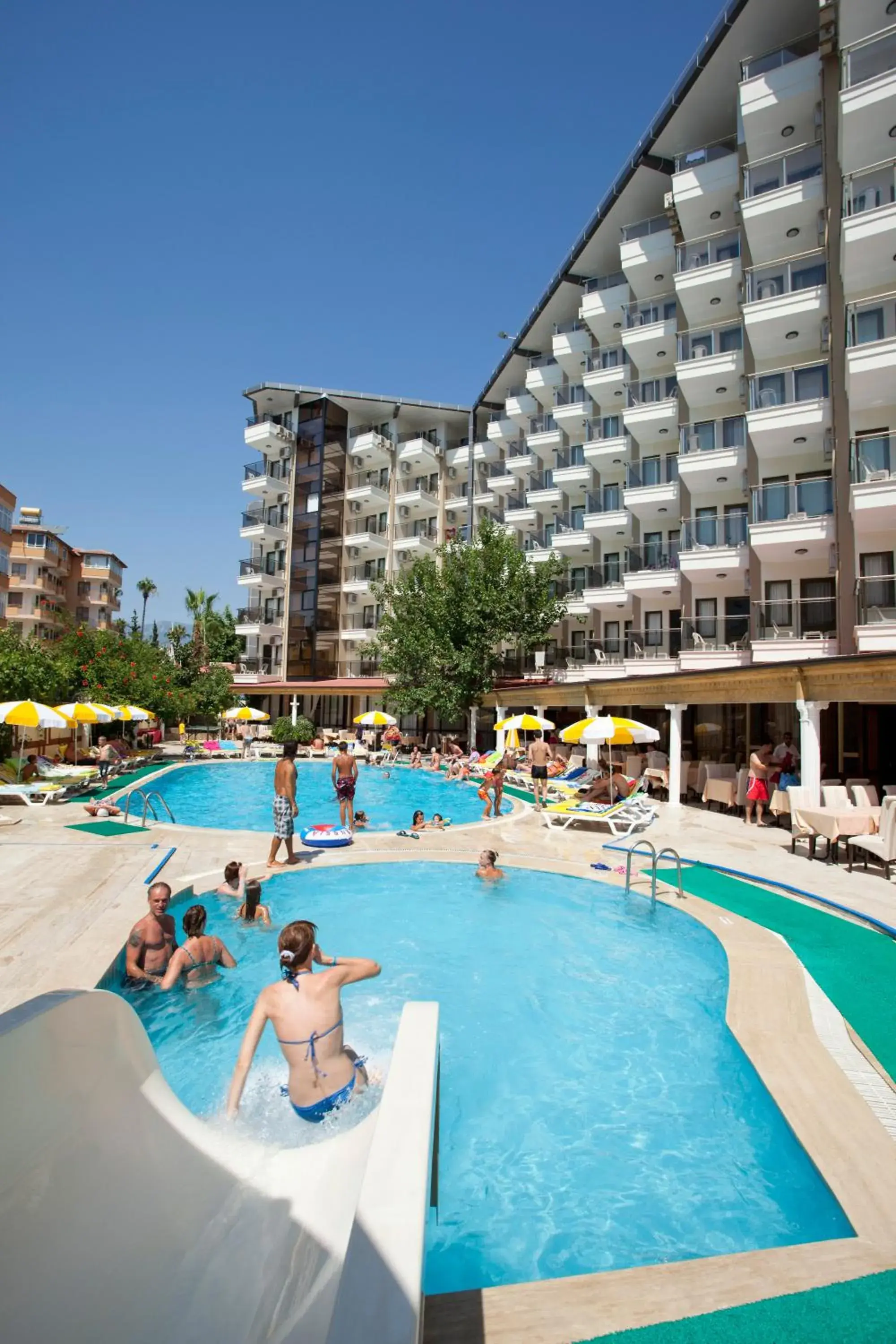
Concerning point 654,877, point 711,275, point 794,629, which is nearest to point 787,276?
point 711,275

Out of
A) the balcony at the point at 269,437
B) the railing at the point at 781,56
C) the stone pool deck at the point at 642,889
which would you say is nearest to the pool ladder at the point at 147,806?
the stone pool deck at the point at 642,889

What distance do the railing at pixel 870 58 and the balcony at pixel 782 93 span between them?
211 cm

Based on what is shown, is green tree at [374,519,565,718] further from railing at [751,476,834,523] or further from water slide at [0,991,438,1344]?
water slide at [0,991,438,1344]

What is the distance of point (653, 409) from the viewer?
2731cm

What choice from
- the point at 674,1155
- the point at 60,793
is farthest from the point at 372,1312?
the point at 60,793

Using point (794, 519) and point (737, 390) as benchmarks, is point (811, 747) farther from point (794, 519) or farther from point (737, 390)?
point (737, 390)

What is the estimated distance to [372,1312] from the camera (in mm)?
1679

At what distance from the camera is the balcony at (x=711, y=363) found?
24.0 metres

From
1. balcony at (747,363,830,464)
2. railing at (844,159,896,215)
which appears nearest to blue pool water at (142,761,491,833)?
balcony at (747,363,830,464)

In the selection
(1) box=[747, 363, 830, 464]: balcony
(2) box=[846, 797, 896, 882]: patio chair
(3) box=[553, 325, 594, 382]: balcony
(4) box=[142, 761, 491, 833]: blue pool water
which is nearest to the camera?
(2) box=[846, 797, 896, 882]: patio chair

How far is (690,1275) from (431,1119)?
5.53 feet

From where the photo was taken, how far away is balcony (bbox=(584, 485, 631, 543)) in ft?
99.6

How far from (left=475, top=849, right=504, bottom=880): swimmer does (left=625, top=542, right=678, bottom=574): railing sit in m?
18.0

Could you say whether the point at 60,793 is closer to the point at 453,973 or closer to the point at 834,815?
the point at 453,973
